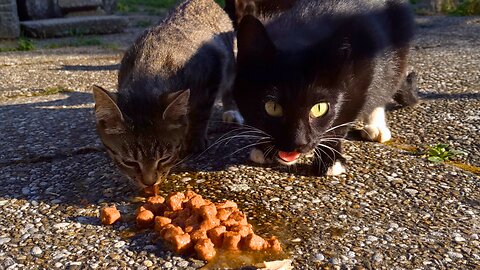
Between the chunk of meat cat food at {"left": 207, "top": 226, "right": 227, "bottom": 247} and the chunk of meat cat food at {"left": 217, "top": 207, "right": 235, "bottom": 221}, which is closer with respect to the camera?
the chunk of meat cat food at {"left": 207, "top": 226, "right": 227, "bottom": 247}

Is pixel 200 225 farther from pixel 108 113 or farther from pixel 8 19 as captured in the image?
pixel 8 19

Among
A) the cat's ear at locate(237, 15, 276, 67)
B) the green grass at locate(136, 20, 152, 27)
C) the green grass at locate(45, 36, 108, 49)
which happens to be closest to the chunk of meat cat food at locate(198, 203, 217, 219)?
the cat's ear at locate(237, 15, 276, 67)

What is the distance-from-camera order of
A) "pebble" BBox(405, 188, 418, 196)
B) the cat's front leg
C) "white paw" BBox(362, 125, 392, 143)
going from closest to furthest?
Result: "pebble" BBox(405, 188, 418, 196) < the cat's front leg < "white paw" BBox(362, 125, 392, 143)

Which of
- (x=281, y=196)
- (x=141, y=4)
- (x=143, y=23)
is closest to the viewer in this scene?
(x=281, y=196)

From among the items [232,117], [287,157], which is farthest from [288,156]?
[232,117]

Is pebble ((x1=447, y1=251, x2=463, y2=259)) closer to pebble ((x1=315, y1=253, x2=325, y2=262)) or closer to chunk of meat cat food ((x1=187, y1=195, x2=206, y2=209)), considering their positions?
pebble ((x1=315, y1=253, x2=325, y2=262))

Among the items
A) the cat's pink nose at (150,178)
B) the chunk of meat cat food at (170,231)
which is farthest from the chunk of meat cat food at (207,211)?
the cat's pink nose at (150,178)
